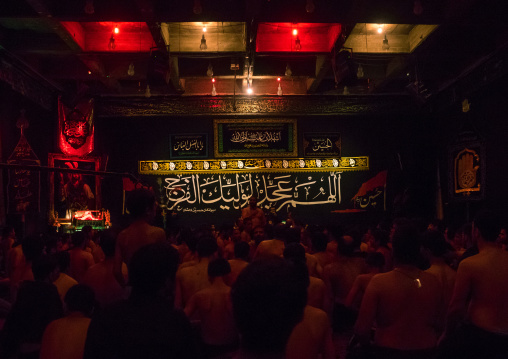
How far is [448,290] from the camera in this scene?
11.1ft

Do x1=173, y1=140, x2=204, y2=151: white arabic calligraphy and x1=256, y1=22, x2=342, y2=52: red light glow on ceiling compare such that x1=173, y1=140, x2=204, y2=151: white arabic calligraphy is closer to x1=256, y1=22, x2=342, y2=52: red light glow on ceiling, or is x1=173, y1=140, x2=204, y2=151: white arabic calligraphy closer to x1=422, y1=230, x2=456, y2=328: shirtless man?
x1=256, y1=22, x2=342, y2=52: red light glow on ceiling

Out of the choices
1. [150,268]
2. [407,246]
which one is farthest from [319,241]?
[150,268]

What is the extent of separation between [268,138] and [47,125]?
5.39m

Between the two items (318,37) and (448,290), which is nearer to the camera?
(448,290)

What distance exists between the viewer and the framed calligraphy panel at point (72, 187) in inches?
368

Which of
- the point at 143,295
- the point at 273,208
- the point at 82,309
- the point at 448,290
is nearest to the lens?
the point at 143,295

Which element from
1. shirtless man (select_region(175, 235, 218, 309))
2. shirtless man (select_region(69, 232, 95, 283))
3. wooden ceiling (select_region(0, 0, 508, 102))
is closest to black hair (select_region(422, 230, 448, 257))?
shirtless man (select_region(175, 235, 218, 309))

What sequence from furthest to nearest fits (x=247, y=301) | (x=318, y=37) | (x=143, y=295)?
(x=318, y=37), (x=143, y=295), (x=247, y=301)

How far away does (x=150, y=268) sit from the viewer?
5.20 ft

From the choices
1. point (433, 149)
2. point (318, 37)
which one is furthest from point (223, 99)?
point (433, 149)

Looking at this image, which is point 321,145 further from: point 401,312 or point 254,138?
point 401,312

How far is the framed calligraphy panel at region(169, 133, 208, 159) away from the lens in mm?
11477

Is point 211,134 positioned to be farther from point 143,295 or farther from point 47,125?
point 143,295

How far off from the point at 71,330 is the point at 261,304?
1588mm
